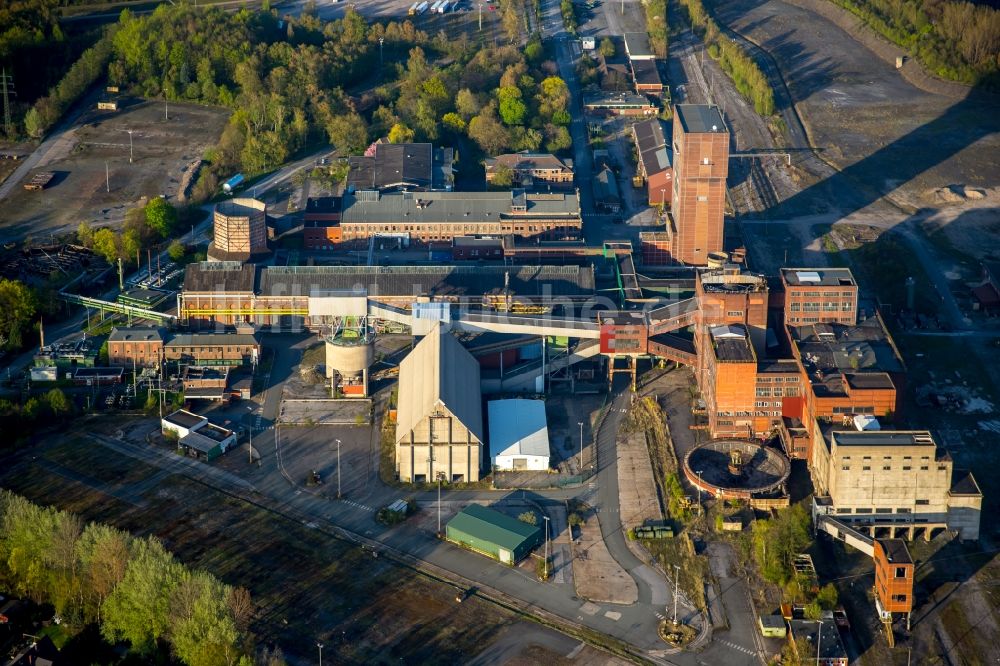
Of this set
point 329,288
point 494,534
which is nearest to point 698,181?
point 329,288

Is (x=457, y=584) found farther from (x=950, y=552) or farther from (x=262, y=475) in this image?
(x=950, y=552)

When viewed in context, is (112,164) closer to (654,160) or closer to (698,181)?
(654,160)

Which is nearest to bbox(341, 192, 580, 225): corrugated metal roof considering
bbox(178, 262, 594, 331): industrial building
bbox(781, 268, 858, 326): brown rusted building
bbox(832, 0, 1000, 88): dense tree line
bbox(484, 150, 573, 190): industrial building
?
bbox(484, 150, 573, 190): industrial building

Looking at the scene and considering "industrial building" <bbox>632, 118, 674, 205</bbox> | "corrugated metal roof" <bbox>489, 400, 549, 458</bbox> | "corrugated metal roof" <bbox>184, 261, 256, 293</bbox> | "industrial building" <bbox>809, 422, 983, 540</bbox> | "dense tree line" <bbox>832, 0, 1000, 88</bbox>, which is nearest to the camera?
"industrial building" <bbox>809, 422, 983, 540</bbox>

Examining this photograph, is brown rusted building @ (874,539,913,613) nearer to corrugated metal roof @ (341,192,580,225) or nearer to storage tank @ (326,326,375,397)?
storage tank @ (326,326,375,397)

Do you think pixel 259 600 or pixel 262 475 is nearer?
pixel 259 600

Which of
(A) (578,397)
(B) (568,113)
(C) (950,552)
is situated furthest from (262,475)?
(B) (568,113)
